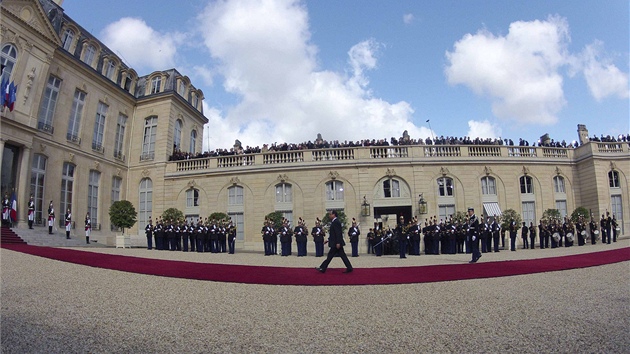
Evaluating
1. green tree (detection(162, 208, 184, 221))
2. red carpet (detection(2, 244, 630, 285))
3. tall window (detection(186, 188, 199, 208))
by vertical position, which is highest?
tall window (detection(186, 188, 199, 208))

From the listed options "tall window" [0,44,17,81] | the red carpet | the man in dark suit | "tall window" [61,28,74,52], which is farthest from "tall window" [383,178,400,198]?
"tall window" [61,28,74,52]

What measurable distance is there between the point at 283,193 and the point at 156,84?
642 inches

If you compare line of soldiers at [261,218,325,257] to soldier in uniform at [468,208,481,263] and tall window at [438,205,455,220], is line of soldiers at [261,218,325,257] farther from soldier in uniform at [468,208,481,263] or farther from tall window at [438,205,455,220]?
tall window at [438,205,455,220]

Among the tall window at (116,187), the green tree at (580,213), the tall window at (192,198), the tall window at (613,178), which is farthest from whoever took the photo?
the tall window at (116,187)

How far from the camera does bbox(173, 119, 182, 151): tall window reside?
1195 inches

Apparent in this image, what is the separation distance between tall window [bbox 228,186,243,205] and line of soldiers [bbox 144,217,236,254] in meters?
3.88

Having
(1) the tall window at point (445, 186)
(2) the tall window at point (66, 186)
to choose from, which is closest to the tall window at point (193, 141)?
(2) the tall window at point (66, 186)

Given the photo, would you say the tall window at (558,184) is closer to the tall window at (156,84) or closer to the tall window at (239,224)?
the tall window at (239,224)

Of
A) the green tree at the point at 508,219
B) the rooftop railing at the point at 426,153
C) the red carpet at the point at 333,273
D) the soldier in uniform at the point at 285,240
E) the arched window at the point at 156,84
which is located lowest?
the red carpet at the point at 333,273

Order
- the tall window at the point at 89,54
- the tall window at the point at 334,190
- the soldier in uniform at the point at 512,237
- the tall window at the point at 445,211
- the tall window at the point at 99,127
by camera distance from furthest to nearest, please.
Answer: the tall window at the point at 99,127 < the tall window at the point at 89,54 < the tall window at the point at 334,190 < the tall window at the point at 445,211 < the soldier in uniform at the point at 512,237

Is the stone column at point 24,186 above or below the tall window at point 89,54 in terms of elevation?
below

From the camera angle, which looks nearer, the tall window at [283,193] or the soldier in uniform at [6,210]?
the soldier in uniform at [6,210]

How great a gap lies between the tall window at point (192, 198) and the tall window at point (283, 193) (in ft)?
20.2

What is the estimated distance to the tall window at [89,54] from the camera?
26.5 meters
